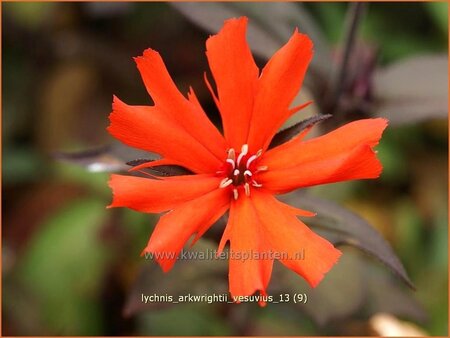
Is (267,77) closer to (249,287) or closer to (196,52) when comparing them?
(249,287)

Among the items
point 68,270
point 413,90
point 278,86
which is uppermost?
point 413,90

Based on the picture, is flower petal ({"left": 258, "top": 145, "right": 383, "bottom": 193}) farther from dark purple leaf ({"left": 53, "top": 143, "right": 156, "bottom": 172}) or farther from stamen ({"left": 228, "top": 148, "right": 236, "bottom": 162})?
dark purple leaf ({"left": 53, "top": 143, "right": 156, "bottom": 172})

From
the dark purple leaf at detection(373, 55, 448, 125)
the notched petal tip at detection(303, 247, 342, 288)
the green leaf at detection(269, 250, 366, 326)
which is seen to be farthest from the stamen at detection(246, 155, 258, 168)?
the dark purple leaf at detection(373, 55, 448, 125)

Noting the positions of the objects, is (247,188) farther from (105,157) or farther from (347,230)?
(105,157)

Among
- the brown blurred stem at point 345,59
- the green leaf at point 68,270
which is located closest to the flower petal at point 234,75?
the brown blurred stem at point 345,59

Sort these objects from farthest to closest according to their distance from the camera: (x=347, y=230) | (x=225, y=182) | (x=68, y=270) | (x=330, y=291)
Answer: (x=68, y=270) < (x=330, y=291) < (x=347, y=230) < (x=225, y=182)

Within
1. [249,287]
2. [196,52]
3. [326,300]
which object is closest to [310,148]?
[249,287]

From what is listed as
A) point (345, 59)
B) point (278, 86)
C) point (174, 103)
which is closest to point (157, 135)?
point (174, 103)
